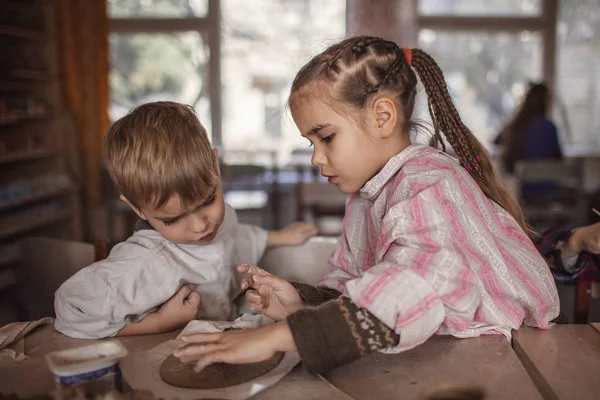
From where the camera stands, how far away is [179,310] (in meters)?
1.12

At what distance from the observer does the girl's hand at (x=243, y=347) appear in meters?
0.83

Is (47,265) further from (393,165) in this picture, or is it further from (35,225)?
(35,225)

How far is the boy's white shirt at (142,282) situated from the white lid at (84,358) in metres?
0.24

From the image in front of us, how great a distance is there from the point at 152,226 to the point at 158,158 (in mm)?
225

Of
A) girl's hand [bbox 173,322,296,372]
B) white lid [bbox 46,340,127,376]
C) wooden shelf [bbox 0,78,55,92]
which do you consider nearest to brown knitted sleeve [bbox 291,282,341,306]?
girl's hand [bbox 173,322,296,372]

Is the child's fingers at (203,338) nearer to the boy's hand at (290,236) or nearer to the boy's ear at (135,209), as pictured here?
the boy's ear at (135,209)

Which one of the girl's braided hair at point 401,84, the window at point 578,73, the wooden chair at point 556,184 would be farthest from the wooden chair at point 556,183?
the girl's braided hair at point 401,84

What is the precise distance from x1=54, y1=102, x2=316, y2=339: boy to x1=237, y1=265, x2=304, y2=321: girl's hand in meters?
0.13

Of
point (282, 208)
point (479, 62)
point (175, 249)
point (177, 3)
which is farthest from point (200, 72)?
point (175, 249)

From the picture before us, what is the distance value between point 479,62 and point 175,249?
4952 mm

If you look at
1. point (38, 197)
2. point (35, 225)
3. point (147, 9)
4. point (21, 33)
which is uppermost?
point (147, 9)

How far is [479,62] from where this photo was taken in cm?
552

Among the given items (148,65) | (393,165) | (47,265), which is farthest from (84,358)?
(148,65)

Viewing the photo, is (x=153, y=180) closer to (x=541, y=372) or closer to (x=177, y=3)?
(x=541, y=372)
